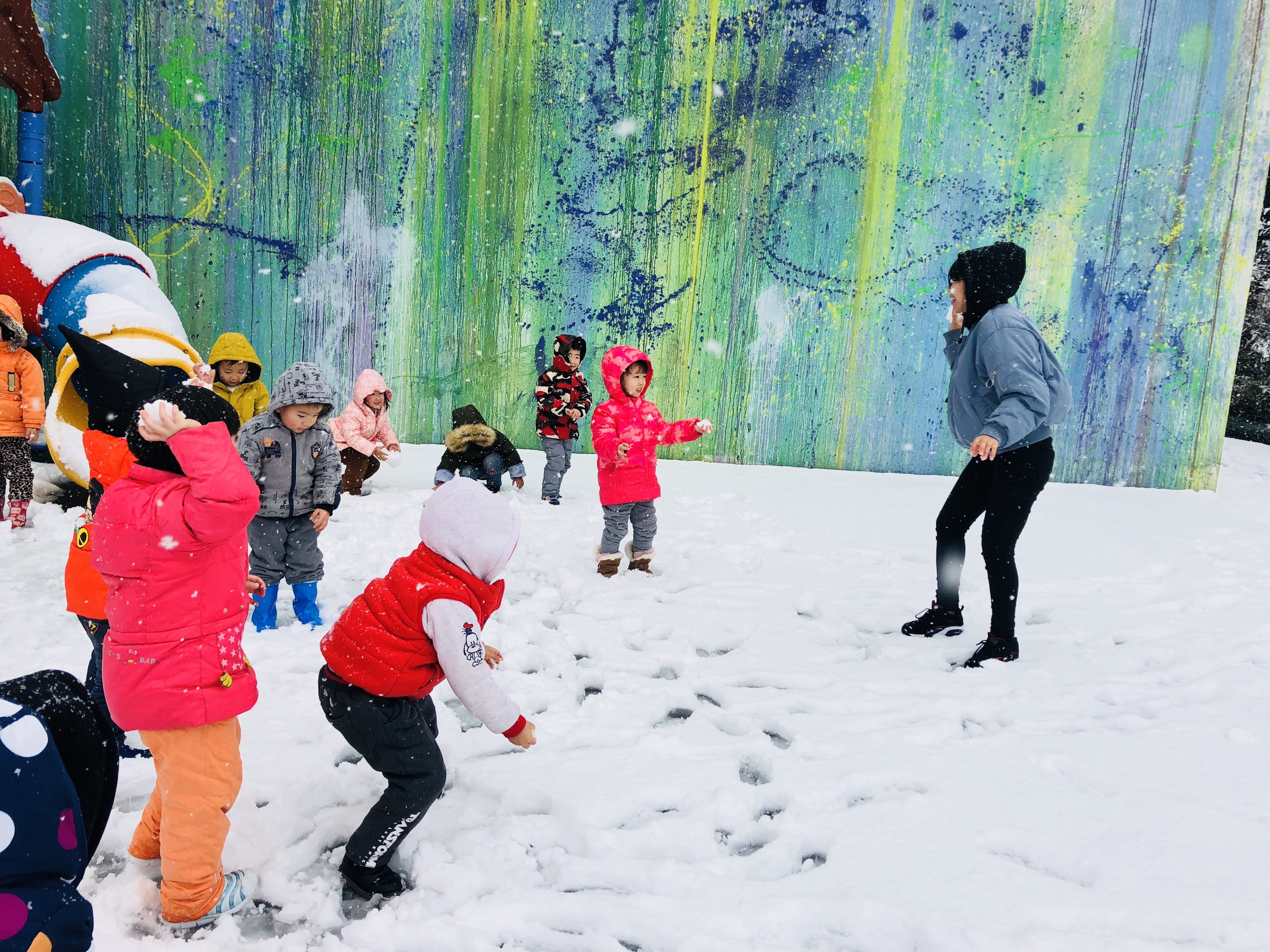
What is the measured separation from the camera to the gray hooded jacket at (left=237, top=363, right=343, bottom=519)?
321 centimetres

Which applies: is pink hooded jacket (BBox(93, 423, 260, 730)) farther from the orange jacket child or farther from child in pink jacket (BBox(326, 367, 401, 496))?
child in pink jacket (BBox(326, 367, 401, 496))

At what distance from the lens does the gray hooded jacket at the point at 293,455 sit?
3211 mm

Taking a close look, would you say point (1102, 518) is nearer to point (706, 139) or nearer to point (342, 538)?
point (706, 139)

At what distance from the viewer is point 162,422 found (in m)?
1.63

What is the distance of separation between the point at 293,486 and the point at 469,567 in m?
1.81

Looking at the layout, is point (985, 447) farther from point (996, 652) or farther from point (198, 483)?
point (198, 483)

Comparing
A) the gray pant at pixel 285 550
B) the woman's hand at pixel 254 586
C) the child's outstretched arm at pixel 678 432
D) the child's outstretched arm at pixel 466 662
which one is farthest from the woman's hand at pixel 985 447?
the gray pant at pixel 285 550

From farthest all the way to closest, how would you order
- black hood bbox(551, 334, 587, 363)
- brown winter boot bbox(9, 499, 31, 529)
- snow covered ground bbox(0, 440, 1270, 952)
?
black hood bbox(551, 334, 587, 363) → brown winter boot bbox(9, 499, 31, 529) → snow covered ground bbox(0, 440, 1270, 952)

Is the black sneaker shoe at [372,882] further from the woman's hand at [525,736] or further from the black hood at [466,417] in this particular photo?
the black hood at [466,417]

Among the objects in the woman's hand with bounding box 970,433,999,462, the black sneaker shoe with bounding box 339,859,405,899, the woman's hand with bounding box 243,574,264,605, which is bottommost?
the black sneaker shoe with bounding box 339,859,405,899

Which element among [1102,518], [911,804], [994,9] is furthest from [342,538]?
[994,9]

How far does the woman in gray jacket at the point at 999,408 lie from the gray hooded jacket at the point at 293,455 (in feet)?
8.61

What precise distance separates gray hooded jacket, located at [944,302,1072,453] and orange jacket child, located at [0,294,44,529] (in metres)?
4.92

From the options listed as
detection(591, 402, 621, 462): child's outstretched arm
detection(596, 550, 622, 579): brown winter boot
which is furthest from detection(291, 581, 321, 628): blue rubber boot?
detection(591, 402, 621, 462): child's outstretched arm
